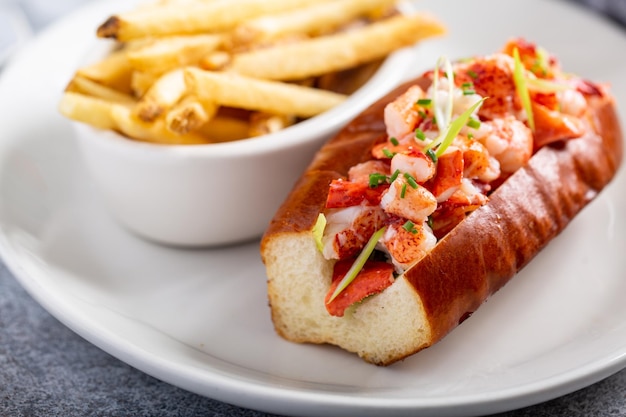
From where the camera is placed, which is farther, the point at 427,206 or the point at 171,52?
the point at 171,52

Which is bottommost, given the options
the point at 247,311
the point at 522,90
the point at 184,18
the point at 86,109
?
the point at 247,311

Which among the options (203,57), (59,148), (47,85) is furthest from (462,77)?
(47,85)

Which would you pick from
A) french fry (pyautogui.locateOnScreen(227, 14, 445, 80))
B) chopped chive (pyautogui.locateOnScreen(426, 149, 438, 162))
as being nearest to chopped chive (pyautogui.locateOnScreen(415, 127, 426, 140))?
chopped chive (pyautogui.locateOnScreen(426, 149, 438, 162))

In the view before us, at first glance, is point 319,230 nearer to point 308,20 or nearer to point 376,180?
point 376,180

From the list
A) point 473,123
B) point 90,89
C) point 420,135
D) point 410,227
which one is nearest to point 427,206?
point 410,227

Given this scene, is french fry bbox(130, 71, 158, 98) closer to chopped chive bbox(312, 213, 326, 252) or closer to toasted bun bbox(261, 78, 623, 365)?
toasted bun bbox(261, 78, 623, 365)

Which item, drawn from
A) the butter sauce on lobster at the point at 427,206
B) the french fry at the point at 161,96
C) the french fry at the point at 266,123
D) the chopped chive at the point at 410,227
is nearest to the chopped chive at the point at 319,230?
the butter sauce on lobster at the point at 427,206

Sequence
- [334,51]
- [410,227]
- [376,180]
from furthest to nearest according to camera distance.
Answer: [334,51]
[376,180]
[410,227]

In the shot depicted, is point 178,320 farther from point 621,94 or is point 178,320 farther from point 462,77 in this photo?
point 621,94
